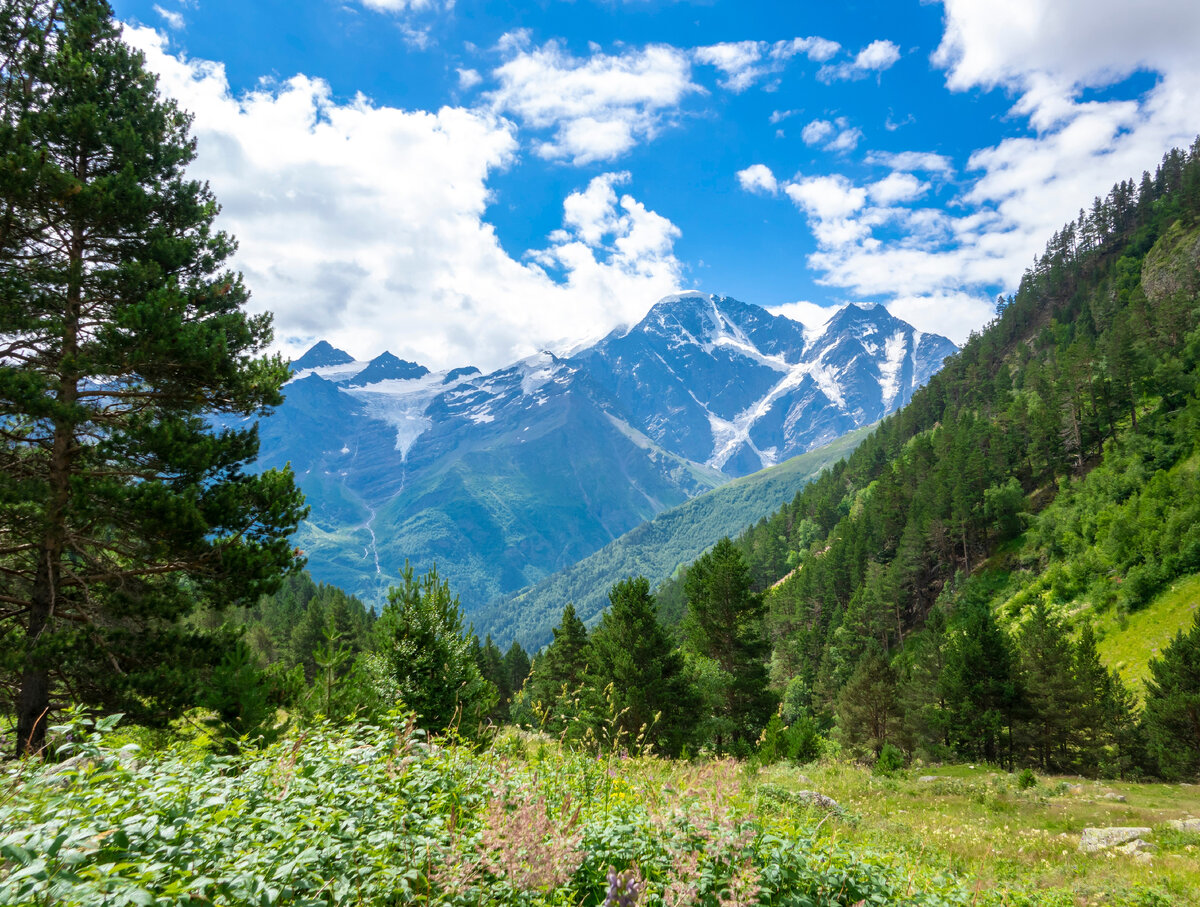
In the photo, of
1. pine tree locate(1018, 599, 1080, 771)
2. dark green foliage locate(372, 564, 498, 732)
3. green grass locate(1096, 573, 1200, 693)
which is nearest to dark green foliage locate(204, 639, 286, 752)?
dark green foliage locate(372, 564, 498, 732)

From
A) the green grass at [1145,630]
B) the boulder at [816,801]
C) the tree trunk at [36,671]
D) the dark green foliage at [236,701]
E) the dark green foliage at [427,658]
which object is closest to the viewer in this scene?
the tree trunk at [36,671]

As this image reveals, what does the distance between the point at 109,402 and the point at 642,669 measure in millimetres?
21317

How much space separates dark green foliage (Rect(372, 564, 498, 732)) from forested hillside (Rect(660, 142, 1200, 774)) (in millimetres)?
23856

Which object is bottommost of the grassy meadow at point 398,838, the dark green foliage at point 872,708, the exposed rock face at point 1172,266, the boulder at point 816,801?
the dark green foliage at point 872,708

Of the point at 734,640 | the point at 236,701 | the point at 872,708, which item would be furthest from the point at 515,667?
the point at 236,701

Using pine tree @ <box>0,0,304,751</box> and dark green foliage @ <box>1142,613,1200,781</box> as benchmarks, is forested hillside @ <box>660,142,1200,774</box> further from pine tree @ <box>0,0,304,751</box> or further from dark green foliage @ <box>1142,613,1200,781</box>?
pine tree @ <box>0,0,304,751</box>

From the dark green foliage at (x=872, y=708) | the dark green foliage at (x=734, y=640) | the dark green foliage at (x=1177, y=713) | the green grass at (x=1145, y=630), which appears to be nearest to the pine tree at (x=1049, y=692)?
the dark green foliage at (x=1177, y=713)

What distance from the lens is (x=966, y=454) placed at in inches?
3216

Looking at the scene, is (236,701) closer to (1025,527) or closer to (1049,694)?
(1049,694)

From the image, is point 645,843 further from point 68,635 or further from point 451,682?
point 68,635

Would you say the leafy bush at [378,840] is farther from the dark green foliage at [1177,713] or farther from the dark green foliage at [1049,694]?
the dark green foliage at [1049,694]

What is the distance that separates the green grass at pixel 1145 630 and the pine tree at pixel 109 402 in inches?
2211

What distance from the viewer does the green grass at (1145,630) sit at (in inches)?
1655

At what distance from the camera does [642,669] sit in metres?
25.5
